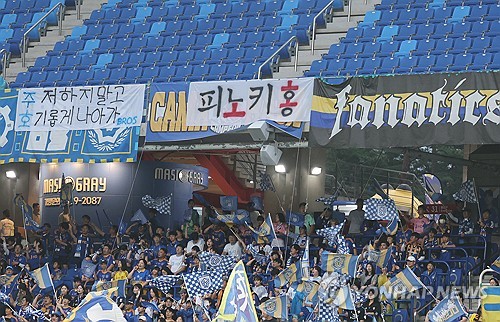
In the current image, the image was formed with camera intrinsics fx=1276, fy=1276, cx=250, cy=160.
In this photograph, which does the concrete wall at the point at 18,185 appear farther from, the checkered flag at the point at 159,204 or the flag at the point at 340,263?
the flag at the point at 340,263

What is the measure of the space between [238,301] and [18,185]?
12.2 meters

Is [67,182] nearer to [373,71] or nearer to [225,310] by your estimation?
[373,71]

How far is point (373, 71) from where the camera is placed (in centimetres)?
2173

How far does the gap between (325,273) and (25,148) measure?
5.89 metres

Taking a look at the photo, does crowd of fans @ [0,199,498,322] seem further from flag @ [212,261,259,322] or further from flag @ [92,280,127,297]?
flag @ [212,261,259,322]

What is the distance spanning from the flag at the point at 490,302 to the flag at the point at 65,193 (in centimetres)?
1056

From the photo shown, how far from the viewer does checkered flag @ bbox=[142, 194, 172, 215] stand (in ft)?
81.8

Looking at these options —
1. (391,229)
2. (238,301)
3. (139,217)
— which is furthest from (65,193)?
(238,301)

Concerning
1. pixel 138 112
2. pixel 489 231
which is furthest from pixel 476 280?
pixel 138 112

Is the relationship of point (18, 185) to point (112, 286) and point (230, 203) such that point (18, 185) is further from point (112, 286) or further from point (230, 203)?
point (112, 286)

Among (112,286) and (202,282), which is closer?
(202,282)

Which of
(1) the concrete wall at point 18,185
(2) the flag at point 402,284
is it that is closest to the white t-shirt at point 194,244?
(2) the flag at point 402,284

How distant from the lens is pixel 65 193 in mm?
25438

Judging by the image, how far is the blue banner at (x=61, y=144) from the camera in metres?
21.5
